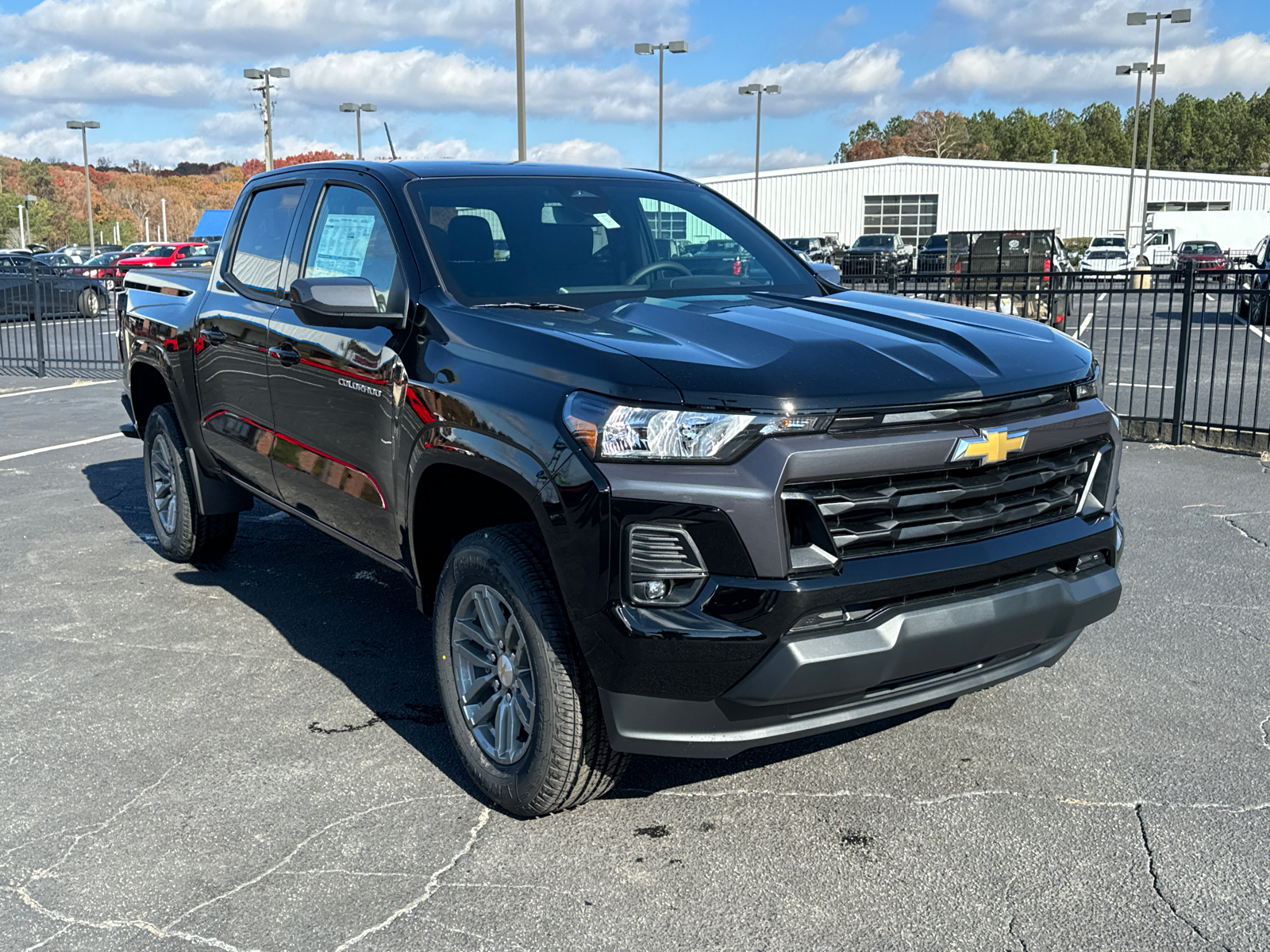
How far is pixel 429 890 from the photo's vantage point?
299cm

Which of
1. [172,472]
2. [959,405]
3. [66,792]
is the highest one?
[959,405]

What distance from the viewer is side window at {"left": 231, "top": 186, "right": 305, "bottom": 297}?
15.6 ft

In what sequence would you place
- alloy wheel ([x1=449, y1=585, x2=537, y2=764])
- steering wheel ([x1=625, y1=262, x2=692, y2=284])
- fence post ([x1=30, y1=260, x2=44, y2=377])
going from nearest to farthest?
alloy wheel ([x1=449, y1=585, x2=537, y2=764]), steering wheel ([x1=625, y1=262, x2=692, y2=284]), fence post ([x1=30, y1=260, x2=44, y2=377])

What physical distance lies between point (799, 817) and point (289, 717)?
6.26ft

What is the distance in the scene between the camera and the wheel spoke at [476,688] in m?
3.42

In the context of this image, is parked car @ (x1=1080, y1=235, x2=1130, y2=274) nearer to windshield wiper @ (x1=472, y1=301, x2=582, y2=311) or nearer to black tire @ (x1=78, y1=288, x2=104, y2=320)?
black tire @ (x1=78, y1=288, x2=104, y2=320)

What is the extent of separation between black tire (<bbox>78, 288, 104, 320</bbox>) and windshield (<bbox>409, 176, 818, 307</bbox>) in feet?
51.4

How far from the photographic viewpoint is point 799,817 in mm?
3355

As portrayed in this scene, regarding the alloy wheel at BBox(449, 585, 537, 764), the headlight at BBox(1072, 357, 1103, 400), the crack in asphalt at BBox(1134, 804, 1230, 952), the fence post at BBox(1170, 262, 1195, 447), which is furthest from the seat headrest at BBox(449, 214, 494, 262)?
the fence post at BBox(1170, 262, 1195, 447)

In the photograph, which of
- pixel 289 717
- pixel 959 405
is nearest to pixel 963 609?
pixel 959 405

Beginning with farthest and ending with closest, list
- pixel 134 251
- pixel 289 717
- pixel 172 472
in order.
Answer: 1. pixel 134 251
2. pixel 172 472
3. pixel 289 717

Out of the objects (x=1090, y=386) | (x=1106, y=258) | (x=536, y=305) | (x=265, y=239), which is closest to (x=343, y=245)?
(x=265, y=239)

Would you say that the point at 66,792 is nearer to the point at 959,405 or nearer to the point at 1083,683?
the point at 959,405

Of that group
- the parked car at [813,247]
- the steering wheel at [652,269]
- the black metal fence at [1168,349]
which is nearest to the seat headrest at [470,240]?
the steering wheel at [652,269]
